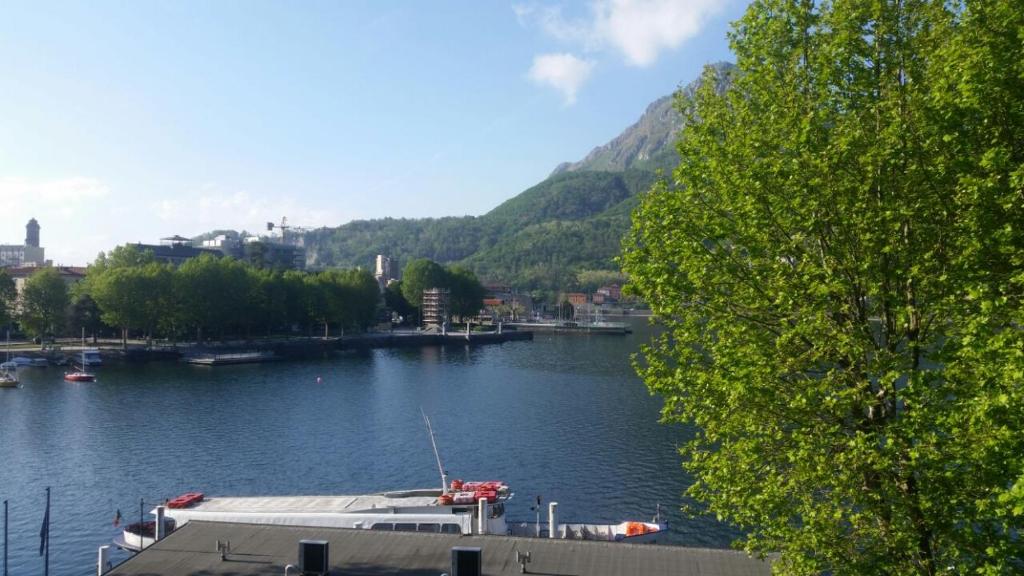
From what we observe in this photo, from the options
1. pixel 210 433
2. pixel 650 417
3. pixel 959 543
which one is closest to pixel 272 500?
pixel 210 433

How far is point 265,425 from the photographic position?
49.1m

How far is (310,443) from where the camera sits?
44.2 m

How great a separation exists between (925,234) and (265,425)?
149 ft

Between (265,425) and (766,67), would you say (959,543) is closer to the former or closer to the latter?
(766,67)

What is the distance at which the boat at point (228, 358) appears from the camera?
268ft

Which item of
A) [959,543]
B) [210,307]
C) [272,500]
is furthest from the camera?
[210,307]

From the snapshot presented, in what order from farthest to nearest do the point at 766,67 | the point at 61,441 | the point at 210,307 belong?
the point at 210,307, the point at 61,441, the point at 766,67

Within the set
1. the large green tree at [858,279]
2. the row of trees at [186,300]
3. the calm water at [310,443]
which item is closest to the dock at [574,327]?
the row of trees at [186,300]

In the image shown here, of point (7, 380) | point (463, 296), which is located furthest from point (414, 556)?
point (463, 296)

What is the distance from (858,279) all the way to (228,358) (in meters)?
81.4

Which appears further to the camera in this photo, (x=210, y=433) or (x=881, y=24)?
(x=210, y=433)

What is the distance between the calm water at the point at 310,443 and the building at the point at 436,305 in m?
64.4

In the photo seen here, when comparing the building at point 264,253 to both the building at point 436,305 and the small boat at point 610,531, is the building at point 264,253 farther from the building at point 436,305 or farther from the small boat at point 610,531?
the small boat at point 610,531

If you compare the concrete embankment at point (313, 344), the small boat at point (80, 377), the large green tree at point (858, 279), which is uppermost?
the large green tree at point (858, 279)
